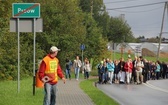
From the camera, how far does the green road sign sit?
16469 mm

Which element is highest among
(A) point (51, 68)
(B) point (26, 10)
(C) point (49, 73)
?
(B) point (26, 10)

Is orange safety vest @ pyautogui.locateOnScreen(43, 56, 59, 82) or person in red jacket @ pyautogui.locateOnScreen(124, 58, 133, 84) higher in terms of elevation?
orange safety vest @ pyautogui.locateOnScreen(43, 56, 59, 82)

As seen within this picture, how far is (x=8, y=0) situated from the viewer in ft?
79.4

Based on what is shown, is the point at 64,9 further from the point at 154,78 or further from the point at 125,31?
the point at 125,31

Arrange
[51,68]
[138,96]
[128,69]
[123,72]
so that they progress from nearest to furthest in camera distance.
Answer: [51,68], [138,96], [128,69], [123,72]

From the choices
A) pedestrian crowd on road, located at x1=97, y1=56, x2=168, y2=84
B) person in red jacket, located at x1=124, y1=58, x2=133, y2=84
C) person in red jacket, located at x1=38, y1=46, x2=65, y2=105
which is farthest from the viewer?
pedestrian crowd on road, located at x1=97, y1=56, x2=168, y2=84

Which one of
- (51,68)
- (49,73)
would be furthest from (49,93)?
(51,68)

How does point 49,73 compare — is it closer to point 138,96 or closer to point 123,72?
point 138,96

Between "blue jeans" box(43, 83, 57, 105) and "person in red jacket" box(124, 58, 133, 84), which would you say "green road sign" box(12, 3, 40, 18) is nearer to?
"blue jeans" box(43, 83, 57, 105)

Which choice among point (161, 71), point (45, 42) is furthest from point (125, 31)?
point (45, 42)

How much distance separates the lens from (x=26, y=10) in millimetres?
16500

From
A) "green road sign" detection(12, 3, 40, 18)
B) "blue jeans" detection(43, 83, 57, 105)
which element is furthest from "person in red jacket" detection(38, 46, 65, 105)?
"green road sign" detection(12, 3, 40, 18)

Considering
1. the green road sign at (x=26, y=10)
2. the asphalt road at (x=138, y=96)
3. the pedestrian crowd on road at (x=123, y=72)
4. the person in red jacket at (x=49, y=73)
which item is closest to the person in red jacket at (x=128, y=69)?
the pedestrian crowd on road at (x=123, y=72)

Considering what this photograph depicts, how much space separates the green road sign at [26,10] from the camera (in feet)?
54.0
